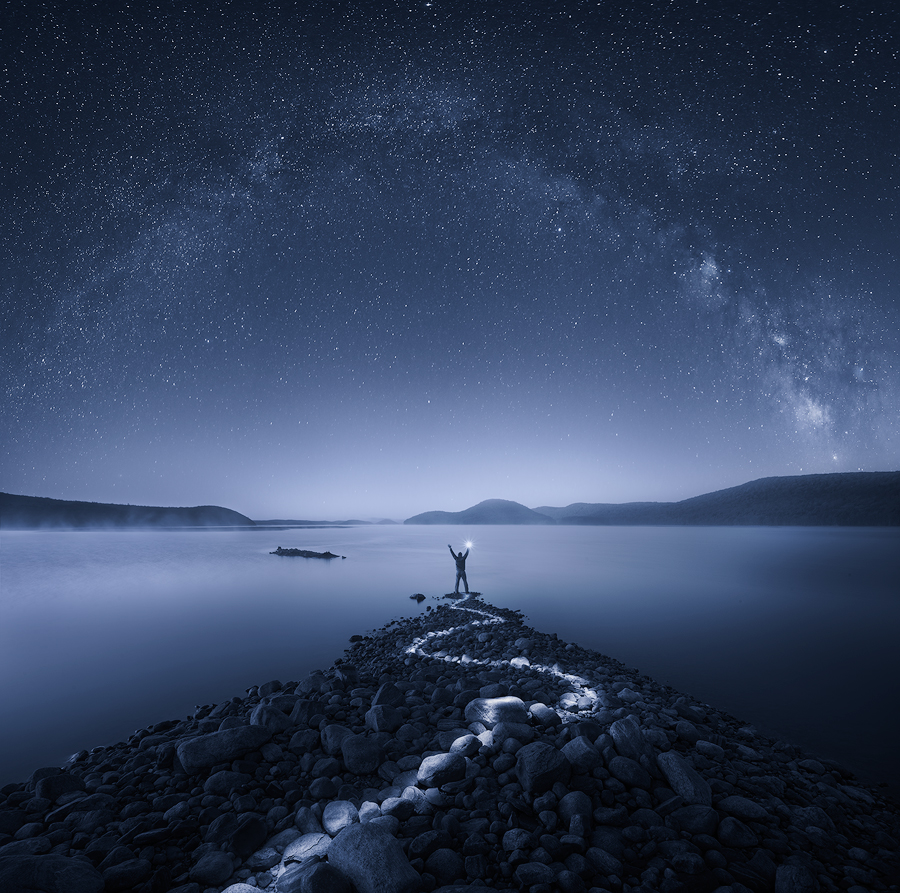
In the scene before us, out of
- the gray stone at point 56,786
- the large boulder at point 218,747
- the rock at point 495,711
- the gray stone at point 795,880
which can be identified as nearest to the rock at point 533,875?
the gray stone at point 795,880

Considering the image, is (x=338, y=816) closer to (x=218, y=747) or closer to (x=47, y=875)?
(x=218, y=747)

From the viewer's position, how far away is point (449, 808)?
473cm

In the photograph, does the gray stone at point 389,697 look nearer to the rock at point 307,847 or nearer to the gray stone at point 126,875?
Answer: the rock at point 307,847

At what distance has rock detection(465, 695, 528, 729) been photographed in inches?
256

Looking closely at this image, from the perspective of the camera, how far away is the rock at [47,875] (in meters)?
3.56

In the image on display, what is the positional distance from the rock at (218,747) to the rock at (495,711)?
10.4ft

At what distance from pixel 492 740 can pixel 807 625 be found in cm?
1801

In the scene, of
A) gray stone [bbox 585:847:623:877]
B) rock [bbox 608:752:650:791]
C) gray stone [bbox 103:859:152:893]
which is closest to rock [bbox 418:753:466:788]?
gray stone [bbox 585:847:623:877]

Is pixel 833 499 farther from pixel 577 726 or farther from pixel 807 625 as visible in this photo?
pixel 577 726

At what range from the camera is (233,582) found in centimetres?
2922

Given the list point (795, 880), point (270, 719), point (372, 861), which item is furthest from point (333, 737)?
point (795, 880)

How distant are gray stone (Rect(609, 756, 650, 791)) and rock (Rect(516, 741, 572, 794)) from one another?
0.59 metres

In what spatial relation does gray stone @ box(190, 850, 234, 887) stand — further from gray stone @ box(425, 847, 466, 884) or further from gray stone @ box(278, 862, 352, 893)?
gray stone @ box(425, 847, 466, 884)

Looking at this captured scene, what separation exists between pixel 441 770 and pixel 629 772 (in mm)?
2308
